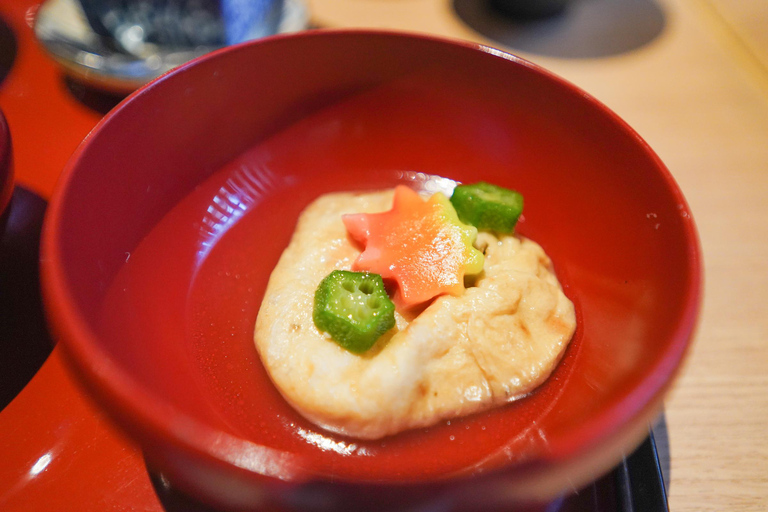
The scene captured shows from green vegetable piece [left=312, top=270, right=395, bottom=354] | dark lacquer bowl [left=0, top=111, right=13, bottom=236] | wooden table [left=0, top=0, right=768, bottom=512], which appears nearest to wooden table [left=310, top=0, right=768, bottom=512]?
wooden table [left=0, top=0, right=768, bottom=512]

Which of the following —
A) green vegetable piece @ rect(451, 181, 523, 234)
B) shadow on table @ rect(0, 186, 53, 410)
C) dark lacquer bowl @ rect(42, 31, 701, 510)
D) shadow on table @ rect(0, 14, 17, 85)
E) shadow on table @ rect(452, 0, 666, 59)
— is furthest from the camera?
shadow on table @ rect(452, 0, 666, 59)

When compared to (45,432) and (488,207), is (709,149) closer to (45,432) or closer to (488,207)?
(488,207)

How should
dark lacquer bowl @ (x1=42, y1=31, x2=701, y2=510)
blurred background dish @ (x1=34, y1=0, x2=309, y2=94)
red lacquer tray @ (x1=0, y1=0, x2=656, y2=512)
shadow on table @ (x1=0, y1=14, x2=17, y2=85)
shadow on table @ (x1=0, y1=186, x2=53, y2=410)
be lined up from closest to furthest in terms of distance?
1. dark lacquer bowl @ (x1=42, y1=31, x2=701, y2=510)
2. red lacquer tray @ (x1=0, y1=0, x2=656, y2=512)
3. shadow on table @ (x1=0, y1=186, x2=53, y2=410)
4. blurred background dish @ (x1=34, y1=0, x2=309, y2=94)
5. shadow on table @ (x1=0, y1=14, x2=17, y2=85)

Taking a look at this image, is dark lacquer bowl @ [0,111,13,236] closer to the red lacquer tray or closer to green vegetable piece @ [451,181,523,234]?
the red lacquer tray

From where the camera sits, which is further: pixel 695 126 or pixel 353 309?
pixel 695 126

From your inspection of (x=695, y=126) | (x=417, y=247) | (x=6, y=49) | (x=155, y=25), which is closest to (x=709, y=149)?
(x=695, y=126)

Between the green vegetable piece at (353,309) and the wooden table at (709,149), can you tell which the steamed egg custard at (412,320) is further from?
the wooden table at (709,149)

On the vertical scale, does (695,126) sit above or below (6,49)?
below
